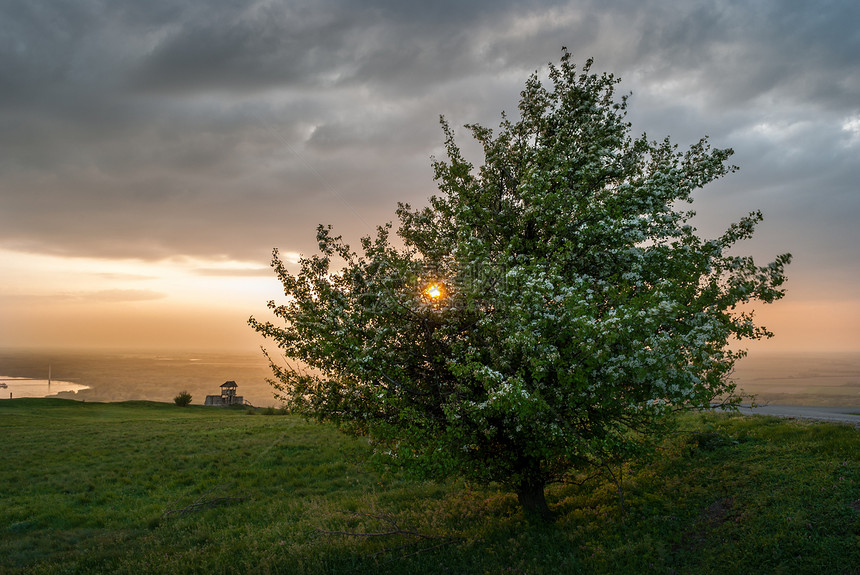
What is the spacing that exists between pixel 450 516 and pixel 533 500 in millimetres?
3207

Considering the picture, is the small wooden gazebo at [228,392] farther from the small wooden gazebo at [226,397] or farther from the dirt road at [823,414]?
the dirt road at [823,414]

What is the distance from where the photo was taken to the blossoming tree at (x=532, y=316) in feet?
40.7

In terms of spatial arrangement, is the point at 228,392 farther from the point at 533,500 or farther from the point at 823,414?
the point at 823,414

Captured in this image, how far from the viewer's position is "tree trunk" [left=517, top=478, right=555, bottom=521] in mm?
16359

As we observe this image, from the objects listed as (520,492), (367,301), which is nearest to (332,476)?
(520,492)

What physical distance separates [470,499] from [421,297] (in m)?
10.2

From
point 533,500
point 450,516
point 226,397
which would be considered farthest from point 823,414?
point 226,397

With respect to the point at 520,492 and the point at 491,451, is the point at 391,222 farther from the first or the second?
the point at 520,492

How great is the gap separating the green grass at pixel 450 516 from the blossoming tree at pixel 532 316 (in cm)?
226

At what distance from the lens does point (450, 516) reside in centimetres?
1777

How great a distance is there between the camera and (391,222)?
1809 centimetres

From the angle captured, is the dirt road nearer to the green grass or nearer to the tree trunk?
the green grass

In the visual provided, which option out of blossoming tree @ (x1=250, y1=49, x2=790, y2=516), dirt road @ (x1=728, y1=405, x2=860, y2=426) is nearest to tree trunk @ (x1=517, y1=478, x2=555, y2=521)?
blossoming tree @ (x1=250, y1=49, x2=790, y2=516)

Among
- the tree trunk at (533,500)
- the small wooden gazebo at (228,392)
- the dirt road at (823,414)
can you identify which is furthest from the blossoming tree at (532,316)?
the small wooden gazebo at (228,392)
